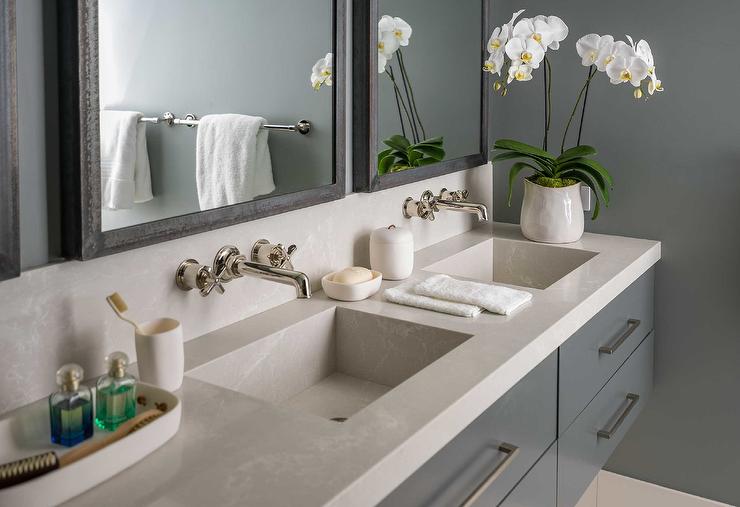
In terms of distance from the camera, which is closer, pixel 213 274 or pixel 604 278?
pixel 213 274

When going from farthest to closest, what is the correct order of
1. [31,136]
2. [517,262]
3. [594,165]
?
[517,262]
[594,165]
[31,136]

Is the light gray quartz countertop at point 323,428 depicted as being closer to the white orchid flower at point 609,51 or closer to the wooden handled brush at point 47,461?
the wooden handled brush at point 47,461

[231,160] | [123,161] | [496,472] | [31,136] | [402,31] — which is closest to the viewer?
[31,136]

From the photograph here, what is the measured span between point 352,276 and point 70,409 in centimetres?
79

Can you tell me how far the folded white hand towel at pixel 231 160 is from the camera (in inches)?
56.7

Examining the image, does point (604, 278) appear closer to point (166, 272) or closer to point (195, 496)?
point (166, 272)

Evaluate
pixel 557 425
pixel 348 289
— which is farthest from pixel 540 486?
pixel 348 289

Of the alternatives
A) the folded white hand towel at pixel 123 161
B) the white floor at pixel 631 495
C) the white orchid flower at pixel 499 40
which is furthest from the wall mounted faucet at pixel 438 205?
the white floor at pixel 631 495

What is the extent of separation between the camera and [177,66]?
1.35 metres

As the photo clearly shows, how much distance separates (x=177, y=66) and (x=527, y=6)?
139 cm

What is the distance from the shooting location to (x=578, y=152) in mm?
2201

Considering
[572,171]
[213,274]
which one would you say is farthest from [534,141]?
[213,274]

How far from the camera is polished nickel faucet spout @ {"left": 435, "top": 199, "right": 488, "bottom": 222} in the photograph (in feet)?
6.86

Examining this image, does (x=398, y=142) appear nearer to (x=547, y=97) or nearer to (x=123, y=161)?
(x=547, y=97)
